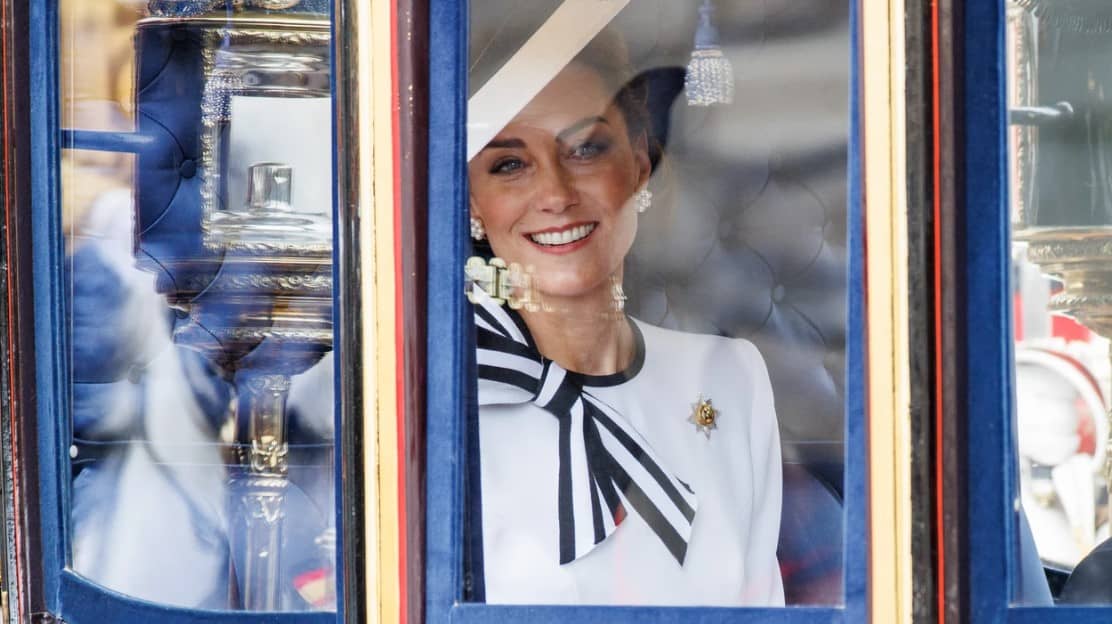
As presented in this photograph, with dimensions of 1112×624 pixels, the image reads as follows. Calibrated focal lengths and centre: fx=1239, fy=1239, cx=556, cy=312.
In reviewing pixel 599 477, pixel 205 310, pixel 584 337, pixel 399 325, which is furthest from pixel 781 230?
pixel 205 310

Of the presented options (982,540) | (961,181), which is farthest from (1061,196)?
(982,540)

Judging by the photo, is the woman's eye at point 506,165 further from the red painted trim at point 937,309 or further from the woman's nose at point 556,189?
the red painted trim at point 937,309

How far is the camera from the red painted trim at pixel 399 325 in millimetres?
1519

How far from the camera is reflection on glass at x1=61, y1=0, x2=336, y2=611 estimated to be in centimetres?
159

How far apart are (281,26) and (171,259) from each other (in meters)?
0.34

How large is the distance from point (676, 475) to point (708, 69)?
495 millimetres

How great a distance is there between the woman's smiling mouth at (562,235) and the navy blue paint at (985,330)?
446 millimetres

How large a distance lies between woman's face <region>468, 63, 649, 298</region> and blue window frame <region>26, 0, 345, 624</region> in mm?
519

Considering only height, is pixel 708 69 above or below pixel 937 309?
above

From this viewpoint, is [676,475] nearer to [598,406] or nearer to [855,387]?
[598,406]

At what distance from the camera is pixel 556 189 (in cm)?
153

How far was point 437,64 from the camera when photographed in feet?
4.98

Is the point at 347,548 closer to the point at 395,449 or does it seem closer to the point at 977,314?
the point at 395,449

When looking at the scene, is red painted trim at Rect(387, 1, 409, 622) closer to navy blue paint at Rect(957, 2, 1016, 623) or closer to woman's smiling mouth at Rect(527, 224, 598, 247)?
woman's smiling mouth at Rect(527, 224, 598, 247)
